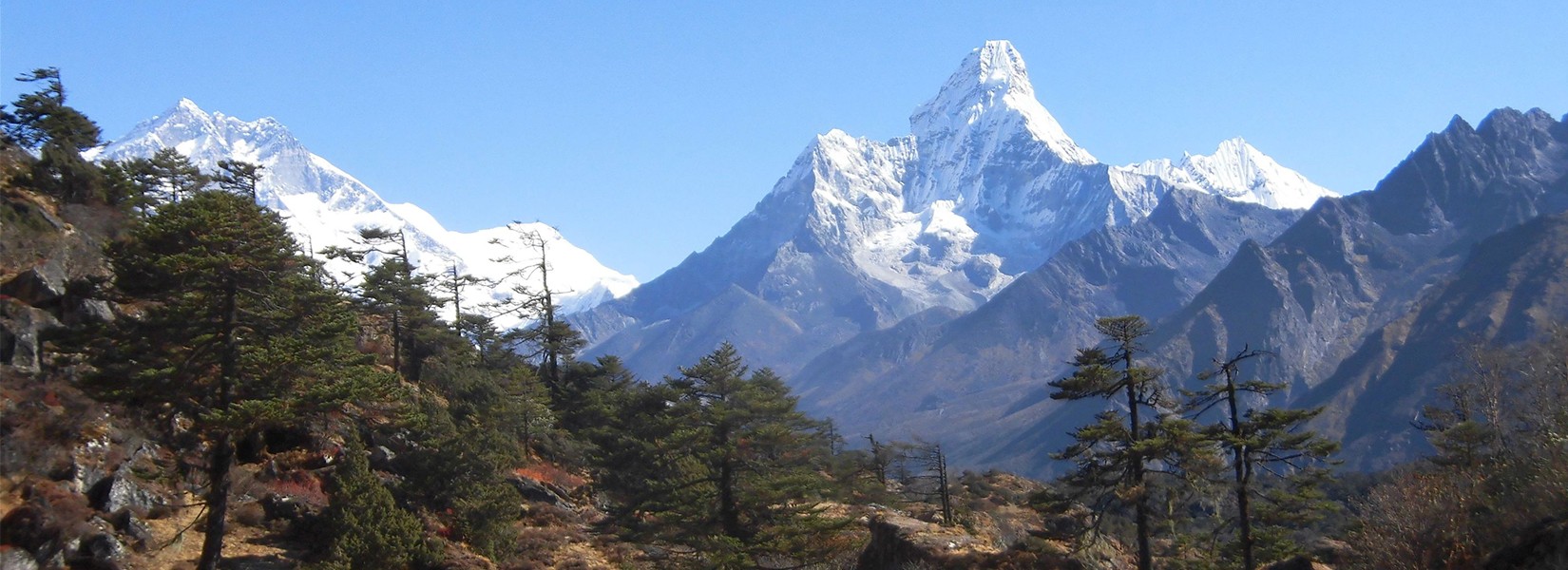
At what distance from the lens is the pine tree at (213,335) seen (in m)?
26.2

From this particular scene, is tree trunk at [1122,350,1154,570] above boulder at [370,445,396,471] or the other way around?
the other way around

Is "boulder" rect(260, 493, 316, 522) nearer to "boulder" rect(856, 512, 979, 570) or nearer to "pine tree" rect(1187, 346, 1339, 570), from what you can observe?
"boulder" rect(856, 512, 979, 570)

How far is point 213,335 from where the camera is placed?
26.8 metres

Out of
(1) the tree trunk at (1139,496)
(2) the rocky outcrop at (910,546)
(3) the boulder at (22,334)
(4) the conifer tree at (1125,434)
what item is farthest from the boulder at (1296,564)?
(3) the boulder at (22,334)

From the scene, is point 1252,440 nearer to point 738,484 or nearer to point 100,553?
point 738,484

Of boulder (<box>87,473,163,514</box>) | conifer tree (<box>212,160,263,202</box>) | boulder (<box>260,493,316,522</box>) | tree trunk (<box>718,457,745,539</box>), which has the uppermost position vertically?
conifer tree (<box>212,160,263,202</box>)

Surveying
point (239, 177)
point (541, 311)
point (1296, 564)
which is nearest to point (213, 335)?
point (239, 177)

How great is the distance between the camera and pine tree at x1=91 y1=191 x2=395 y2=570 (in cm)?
2622

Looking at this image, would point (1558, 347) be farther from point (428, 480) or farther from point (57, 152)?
point (57, 152)

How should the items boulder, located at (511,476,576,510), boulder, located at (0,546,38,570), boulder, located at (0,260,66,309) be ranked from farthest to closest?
1. boulder, located at (511,476,576,510)
2. boulder, located at (0,260,66,309)
3. boulder, located at (0,546,38,570)

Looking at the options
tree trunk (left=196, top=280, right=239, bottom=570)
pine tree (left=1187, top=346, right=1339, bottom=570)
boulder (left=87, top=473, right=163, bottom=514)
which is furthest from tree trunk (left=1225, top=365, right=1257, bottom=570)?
boulder (left=87, top=473, right=163, bottom=514)

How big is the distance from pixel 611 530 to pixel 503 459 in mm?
6337

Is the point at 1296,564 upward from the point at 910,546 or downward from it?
downward

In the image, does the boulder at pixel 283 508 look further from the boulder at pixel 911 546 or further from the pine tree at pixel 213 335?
the boulder at pixel 911 546
